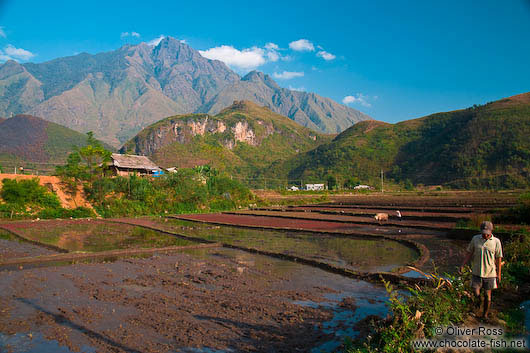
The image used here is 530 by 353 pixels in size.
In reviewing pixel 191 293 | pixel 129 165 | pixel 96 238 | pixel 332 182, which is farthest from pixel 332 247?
pixel 332 182

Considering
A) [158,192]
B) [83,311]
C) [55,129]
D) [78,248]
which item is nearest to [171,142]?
[55,129]

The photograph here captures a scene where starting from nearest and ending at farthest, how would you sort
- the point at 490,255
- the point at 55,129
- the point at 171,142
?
the point at 490,255 → the point at 55,129 → the point at 171,142

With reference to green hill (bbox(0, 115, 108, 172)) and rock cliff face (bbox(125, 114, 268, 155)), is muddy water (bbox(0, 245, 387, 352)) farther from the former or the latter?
rock cliff face (bbox(125, 114, 268, 155))

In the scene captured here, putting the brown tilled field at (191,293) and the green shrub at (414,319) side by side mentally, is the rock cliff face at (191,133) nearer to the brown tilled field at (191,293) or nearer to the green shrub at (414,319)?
the brown tilled field at (191,293)

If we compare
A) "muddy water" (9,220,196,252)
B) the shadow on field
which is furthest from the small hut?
the shadow on field

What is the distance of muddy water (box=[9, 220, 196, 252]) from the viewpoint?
15.1m

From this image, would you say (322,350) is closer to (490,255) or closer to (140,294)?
(490,255)

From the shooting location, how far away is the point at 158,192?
116 feet

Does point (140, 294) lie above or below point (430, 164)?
below

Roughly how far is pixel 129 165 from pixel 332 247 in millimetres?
36696

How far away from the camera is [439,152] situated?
91.2 metres

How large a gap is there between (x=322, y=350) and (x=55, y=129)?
119 meters

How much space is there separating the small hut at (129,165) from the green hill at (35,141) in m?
35.4

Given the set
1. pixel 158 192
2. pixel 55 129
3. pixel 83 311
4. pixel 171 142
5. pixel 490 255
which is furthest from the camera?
pixel 171 142
